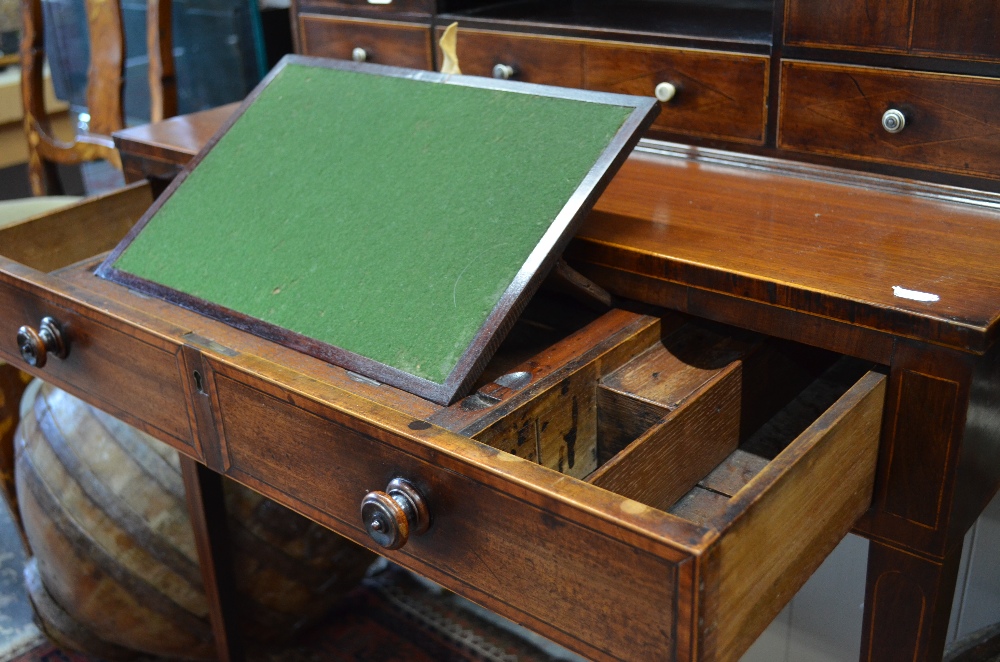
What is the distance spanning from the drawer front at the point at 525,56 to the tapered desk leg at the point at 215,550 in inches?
25.5

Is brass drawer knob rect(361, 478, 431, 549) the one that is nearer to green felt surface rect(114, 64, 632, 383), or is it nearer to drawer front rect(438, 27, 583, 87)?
green felt surface rect(114, 64, 632, 383)

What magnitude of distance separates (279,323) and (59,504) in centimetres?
73

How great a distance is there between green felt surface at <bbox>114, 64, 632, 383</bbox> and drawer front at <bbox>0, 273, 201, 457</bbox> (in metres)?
0.09

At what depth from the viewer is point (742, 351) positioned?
996 mm

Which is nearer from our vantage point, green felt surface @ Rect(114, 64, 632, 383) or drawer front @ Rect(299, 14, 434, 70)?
green felt surface @ Rect(114, 64, 632, 383)

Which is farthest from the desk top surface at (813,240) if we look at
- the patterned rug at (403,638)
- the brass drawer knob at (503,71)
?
the patterned rug at (403,638)

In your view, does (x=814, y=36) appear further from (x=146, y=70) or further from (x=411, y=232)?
(x=146, y=70)

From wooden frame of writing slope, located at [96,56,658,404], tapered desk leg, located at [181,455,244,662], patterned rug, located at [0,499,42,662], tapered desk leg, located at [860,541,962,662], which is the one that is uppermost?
wooden frame of writing slope, located at [96,56,658,404]

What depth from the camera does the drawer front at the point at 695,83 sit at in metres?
1.18

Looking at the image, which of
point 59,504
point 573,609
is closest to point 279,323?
point 573,609

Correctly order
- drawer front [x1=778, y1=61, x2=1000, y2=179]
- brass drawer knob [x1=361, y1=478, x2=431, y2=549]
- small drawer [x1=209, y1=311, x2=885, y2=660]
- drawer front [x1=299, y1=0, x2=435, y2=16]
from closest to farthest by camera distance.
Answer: small drawer [x1=209, y1=311, x2=885, y2=660] < brass drawer knob [x1=361, y1=478, x2=431, y2=549] < drawer front [x1=778, y1=61, x2=1000, y2=179] < drawer front [x1=299, y1=0, x2=435, y2=16]

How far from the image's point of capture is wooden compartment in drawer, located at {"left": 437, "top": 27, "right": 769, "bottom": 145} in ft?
3.88

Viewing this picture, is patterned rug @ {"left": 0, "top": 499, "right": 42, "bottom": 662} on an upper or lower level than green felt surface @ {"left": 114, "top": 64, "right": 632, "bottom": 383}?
lower

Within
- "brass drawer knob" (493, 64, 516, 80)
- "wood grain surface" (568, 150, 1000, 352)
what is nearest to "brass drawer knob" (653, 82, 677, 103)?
"wood grain surface" (568, 150, 1000, 352)
